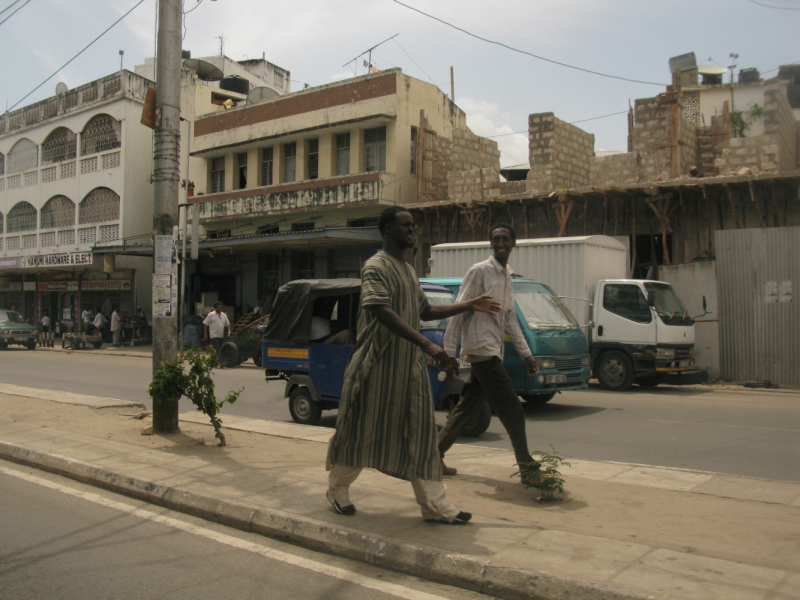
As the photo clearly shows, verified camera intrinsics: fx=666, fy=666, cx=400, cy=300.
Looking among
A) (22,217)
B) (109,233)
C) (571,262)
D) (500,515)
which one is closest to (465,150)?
(571,262)

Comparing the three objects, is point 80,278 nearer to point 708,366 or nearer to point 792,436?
point 708,366

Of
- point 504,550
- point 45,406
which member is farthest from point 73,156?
point 504,550

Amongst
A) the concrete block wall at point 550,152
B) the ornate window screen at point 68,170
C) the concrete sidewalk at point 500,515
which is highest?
the ornate window screen at point 68,170

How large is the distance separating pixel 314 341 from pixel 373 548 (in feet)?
16.9

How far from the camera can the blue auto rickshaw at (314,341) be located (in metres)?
8.57

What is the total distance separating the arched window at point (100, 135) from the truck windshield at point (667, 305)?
85.9 ft

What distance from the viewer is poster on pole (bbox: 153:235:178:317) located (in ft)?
24.0

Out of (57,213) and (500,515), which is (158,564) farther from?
(57,213)

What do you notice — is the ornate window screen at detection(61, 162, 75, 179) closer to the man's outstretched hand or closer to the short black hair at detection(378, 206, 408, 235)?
the short black hair at detection(378, 206, 408, 235)

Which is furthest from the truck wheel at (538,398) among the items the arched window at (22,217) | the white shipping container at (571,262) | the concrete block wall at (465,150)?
the arched window at (22,217)

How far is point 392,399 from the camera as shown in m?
4.04

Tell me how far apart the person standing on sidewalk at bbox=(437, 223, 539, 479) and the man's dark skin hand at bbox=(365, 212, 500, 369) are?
2.55ft

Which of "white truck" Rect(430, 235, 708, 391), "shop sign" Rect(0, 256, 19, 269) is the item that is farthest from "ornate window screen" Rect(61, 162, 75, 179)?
"white truck" Rect(430, 235, 708, 391)

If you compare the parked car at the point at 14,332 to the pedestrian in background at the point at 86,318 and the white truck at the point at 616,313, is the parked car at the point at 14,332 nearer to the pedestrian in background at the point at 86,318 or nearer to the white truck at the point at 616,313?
the pedestrian in background at the point at 86,318
